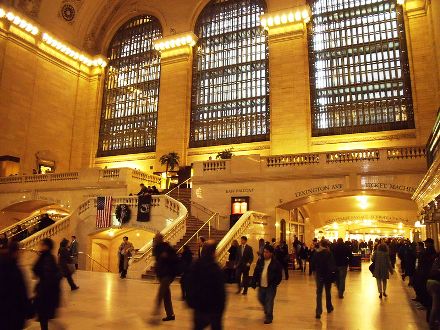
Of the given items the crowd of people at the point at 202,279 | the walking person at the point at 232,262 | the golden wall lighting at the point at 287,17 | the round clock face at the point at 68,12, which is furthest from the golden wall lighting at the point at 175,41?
the crowd of people at the point at 202,279

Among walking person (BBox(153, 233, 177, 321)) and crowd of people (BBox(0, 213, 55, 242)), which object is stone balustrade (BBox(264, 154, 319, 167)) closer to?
crowd of people (BBox(0, 213, 55, 242))

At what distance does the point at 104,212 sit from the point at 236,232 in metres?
7.23

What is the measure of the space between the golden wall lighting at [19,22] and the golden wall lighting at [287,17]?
15.9 m

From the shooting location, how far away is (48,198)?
24.0 m

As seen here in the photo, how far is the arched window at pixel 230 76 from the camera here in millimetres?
26297

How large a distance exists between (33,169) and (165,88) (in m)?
10.6

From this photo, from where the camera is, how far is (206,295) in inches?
155

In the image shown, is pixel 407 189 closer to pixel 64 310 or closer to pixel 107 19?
pixel 64 310

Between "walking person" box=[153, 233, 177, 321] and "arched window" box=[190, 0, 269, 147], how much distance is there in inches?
751

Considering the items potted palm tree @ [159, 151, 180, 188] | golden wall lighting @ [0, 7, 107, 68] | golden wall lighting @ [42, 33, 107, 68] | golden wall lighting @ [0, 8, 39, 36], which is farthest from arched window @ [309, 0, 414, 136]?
golden wall lighting @ [0, 8, 39, 36]

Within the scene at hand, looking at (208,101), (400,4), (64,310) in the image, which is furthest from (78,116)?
(64,310)

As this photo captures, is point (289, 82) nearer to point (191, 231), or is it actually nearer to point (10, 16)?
point (191, 231)

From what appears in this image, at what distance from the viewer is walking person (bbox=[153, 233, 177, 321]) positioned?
6512 millimetres

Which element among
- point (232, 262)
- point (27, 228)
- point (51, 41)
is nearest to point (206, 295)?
point (232, 262)
